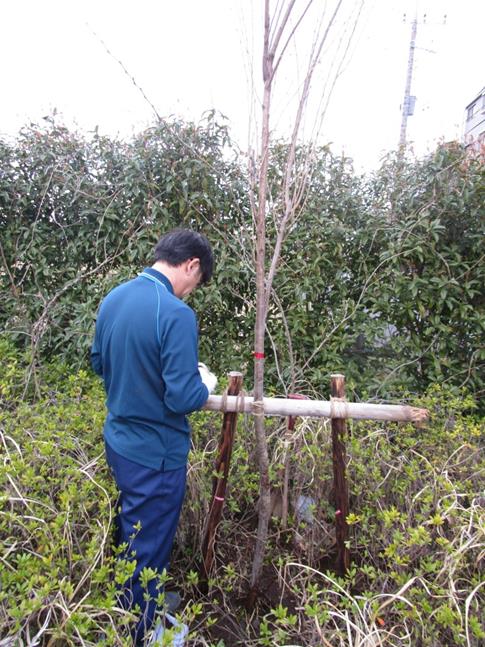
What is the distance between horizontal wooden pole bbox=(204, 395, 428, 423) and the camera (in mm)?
1528

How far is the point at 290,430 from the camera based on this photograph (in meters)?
2.12

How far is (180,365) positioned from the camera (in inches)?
55.6

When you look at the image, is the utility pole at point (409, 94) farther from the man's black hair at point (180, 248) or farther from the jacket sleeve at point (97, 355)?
the jacket sleeve at point (97, 355)

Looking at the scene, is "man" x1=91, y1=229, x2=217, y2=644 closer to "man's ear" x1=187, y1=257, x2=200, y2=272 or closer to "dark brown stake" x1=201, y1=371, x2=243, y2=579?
"man's ear" x1=187, y1=257, x2=200, y2=272

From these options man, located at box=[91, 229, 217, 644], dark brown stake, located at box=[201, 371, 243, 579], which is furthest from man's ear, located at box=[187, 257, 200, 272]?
dark brown stake, located at box=[201, 371, 243, 579]

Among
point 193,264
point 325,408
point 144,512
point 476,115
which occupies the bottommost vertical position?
point 144,512

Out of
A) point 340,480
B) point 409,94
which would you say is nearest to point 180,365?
point 340,480

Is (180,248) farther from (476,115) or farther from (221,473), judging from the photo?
(476,115)

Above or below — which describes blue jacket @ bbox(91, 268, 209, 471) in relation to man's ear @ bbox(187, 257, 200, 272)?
below

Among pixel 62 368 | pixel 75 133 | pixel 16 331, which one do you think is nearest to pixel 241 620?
pixel 62 368

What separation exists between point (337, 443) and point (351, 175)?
2297 mm

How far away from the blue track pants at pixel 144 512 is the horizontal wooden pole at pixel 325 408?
13.0 inches

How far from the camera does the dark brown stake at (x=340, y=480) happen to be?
1.57m

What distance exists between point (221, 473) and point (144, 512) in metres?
0.36
